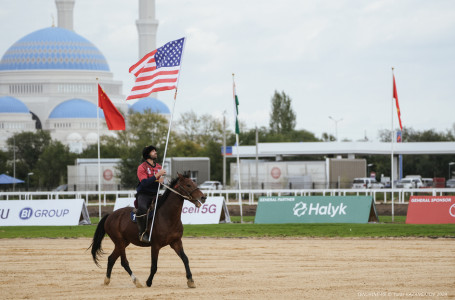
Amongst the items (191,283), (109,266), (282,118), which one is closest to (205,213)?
(109,266)

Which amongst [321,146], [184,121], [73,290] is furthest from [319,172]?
[73,290]

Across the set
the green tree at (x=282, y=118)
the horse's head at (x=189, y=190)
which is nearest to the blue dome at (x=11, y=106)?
the green tree at (x=282, y=118)

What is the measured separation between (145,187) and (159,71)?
13.7ft

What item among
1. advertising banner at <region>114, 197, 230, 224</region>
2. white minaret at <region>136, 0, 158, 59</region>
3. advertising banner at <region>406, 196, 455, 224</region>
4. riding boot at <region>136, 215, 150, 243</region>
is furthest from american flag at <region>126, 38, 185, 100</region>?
white minaret at <region>136, 0, 158, 59</region>

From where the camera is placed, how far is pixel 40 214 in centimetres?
Result: 3588

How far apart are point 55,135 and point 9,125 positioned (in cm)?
714

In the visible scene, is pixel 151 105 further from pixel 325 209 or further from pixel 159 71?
pixel 159 71

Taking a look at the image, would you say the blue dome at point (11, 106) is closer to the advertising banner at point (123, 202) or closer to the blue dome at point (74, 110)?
the blue dome at point (74, 110)

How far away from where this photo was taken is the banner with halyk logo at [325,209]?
3338 cm

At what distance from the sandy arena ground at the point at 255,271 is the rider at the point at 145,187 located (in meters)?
1.13

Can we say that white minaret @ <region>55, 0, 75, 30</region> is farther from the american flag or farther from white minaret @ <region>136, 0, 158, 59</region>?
the american flag

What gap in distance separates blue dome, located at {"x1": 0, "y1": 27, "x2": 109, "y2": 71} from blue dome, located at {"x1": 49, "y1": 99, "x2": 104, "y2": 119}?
5982 mm

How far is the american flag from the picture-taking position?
19.8m

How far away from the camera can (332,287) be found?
15.9 meters
